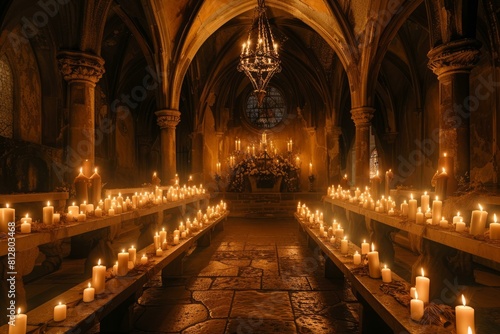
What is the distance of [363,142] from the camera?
12641mm

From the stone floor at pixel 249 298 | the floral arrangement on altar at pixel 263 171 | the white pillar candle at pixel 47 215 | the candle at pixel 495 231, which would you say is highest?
the floral arrangement on altar at pixel 263 171

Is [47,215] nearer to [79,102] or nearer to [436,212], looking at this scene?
[79,102]

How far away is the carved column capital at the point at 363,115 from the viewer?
12344mm

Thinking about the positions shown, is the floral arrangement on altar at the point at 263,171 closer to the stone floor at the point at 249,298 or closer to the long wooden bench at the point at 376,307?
the stone floor at the point at 249,298

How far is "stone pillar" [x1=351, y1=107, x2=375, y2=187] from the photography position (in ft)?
40.7

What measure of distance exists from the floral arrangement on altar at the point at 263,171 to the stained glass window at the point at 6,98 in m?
10.4

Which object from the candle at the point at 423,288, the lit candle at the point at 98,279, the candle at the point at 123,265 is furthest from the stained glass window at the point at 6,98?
the candle at the point at 423,288

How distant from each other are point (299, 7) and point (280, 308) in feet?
38.7

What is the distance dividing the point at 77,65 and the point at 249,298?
18.0ft

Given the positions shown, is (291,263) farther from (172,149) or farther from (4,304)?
(172,149)

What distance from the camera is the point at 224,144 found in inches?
862

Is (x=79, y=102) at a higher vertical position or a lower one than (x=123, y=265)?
higher

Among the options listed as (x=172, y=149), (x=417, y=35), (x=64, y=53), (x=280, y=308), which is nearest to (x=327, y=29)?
(x=417, y=35)

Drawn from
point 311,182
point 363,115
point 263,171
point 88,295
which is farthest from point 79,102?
point 311,182
